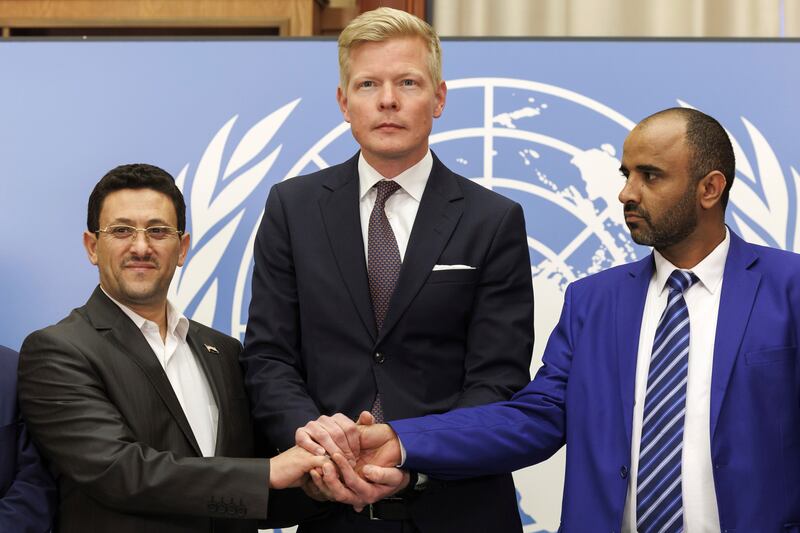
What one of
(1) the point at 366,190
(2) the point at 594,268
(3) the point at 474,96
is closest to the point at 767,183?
(2) the point at 594,268

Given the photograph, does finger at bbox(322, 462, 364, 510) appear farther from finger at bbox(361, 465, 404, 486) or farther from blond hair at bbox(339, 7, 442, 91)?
blond hair at bbox(339, 7, 442, 91)

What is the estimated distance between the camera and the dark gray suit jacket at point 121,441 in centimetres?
252

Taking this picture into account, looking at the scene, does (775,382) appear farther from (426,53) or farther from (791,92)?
(791,92)

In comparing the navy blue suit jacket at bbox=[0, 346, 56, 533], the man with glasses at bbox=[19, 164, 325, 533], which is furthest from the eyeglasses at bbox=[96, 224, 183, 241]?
the navy blue suit jacket at bbox=[0, 346, 56, 533]

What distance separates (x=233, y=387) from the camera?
9.27 ft

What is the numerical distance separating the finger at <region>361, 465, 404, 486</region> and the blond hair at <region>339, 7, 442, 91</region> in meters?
0.95

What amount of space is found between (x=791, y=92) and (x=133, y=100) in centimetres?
Result: 212

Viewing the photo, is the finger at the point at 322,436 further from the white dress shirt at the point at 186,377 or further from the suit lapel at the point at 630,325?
the suit lapel at the point at 630,325

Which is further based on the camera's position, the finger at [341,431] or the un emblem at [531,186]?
the un emblem at [531,186]

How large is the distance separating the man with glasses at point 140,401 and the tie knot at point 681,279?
888 millimetres

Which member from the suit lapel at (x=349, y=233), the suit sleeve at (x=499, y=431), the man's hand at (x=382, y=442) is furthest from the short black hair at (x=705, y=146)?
the man's hand at (x=382, y=442)

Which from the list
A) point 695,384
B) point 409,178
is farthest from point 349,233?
point 695,384

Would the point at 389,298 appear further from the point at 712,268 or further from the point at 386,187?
the point at 712,268

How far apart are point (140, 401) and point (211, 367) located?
240mm
